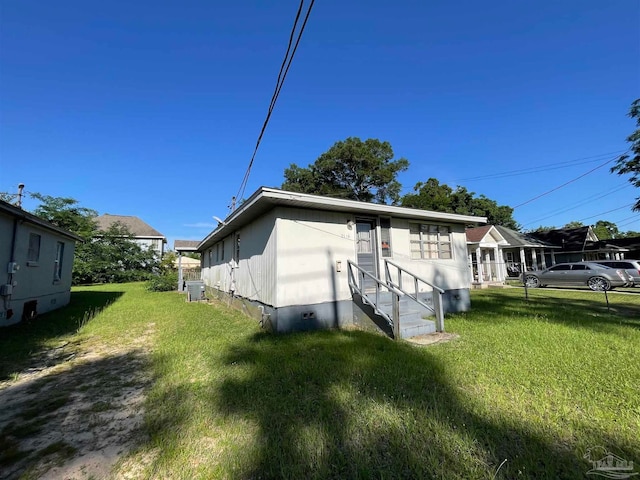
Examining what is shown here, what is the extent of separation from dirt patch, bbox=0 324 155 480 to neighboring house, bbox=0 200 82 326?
3406mm

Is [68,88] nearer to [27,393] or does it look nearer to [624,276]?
[27,393]

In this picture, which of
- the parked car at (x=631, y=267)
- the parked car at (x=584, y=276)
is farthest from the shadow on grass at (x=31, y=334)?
the parked car at (x=631, y=267)

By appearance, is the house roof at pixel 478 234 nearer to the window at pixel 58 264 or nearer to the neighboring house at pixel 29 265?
the neighboring house at pixel 29 265

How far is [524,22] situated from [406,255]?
25.8 ft

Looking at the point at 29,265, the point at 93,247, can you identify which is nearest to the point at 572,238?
the point at 29,265

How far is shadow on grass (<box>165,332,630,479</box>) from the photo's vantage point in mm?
2055

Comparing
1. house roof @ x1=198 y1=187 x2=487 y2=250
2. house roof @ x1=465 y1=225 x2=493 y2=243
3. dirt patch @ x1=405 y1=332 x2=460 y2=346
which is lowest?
dirt patch @ x1=405 y1=332 x2=460 y2=346

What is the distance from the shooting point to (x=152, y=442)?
240cm

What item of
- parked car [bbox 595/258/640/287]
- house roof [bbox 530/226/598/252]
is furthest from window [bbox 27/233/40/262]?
house roof [bbox 530/226/598/252]

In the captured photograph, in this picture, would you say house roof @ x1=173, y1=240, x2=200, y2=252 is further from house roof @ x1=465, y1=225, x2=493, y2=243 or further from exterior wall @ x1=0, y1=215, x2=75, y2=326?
house roof @ x1=465, y1=225, x2=493, y2=243

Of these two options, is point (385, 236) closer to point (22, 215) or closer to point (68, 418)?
point (68, 418)

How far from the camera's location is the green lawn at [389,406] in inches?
83.6

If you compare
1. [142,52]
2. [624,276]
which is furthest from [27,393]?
[624,276]

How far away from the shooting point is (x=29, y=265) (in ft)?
24.7
